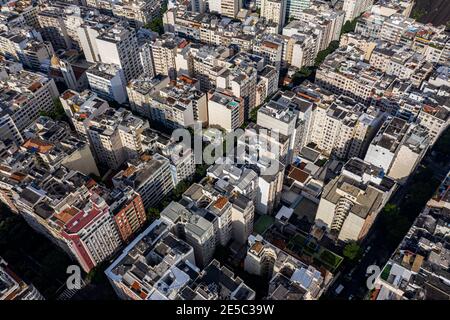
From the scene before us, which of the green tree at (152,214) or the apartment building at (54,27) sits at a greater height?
the apartment building at (54,27)

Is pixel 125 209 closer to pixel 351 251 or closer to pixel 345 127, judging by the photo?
pixel 351 251

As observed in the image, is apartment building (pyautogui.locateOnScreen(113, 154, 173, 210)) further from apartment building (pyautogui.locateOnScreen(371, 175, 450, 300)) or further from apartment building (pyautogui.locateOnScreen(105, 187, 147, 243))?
apartment building (pyautogui.locateOnScreen(371, 175, 450, 300))

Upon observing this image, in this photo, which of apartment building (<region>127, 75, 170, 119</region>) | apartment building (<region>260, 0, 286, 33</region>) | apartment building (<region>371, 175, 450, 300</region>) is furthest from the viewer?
apartment building (<region>260, 0, 286, 33</region>)

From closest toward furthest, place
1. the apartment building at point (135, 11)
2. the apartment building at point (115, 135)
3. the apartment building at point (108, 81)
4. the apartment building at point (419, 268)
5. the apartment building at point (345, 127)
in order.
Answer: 1. the apartment building at point (419, 268)
2. the apartment building at point (115, 135)
3. the apartment building at point (345, 127)
4. the apartment building at point (108, 81)
5. the apartment building at point (135, 11)

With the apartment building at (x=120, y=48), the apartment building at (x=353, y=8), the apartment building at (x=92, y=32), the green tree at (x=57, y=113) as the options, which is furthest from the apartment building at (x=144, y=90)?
the apartment building at (x=353, y=8)

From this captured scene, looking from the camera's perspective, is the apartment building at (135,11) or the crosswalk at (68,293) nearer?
the crosswalk at (68,293)

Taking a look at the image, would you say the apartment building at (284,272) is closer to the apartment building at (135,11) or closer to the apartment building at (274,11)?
the apartment building at (274,11)

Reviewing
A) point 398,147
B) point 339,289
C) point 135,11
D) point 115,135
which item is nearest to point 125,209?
point 115,135

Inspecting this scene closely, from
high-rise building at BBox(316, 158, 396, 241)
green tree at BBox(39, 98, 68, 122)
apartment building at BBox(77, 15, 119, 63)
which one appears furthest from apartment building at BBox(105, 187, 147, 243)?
apartment building at BBox(77, 15, 119, 63)
